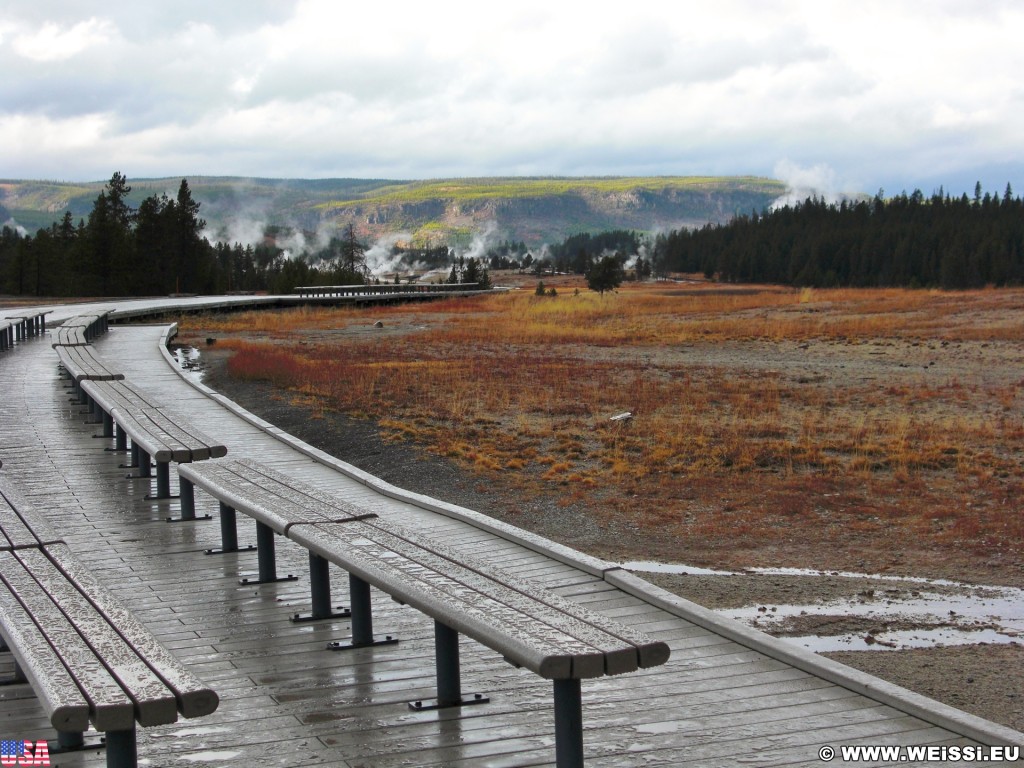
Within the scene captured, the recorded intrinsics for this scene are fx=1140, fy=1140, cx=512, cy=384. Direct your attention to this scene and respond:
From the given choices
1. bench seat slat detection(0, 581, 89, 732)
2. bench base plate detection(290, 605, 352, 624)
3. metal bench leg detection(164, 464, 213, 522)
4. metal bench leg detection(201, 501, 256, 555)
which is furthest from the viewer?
metal bench leg detection(164, 464, 213, 522)

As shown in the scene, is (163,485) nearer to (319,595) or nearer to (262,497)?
(262,497)

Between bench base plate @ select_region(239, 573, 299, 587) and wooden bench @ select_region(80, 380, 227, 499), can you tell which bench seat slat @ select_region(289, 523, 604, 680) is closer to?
bench base plate @ select_region(239, 573, 299, 587)

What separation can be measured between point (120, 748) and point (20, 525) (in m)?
2.22

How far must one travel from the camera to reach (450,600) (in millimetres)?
4070

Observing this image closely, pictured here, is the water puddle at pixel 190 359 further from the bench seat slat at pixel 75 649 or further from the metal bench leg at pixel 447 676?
the metal bench leg at pixel 447 676

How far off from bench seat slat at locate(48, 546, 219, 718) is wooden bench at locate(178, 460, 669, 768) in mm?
906

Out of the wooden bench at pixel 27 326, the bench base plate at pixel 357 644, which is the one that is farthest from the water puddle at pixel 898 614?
the wooden bench at pixel 27 326

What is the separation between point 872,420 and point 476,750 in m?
12.7

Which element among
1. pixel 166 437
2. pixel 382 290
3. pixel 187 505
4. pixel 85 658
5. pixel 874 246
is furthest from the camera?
pixel 874 246

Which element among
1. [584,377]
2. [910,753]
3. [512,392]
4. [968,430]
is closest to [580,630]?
[910,753]

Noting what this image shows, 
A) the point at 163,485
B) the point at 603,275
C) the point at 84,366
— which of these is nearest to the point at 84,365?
the point at 84,366

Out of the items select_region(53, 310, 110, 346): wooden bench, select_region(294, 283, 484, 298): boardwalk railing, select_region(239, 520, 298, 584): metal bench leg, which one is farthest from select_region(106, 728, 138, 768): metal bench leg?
select_region(294, 283, 484, 298): boardwalk railing

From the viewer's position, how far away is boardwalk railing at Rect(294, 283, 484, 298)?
53188 millimetres

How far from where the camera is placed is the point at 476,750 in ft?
12.9
